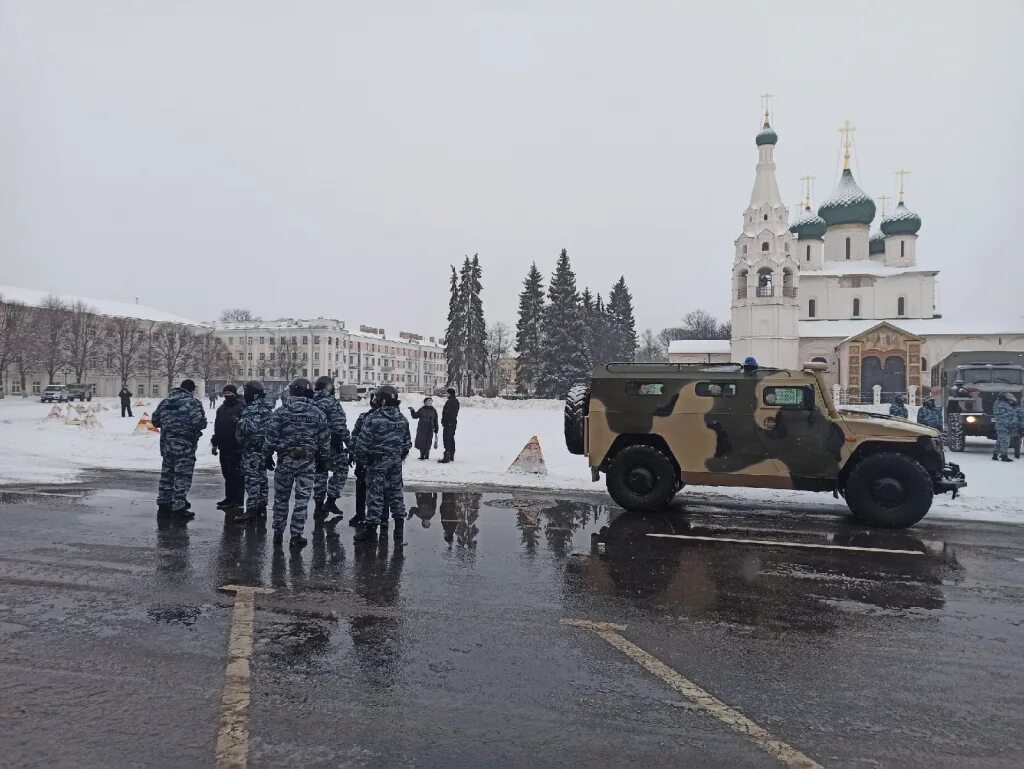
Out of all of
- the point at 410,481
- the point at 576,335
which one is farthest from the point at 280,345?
the point at 410,481

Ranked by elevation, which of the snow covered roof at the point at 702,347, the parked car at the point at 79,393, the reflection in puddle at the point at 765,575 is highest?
the snow covered roof at the point at 702,347

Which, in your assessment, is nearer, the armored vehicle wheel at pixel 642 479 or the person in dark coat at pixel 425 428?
the armored vehicle wheel at pixel 642 479

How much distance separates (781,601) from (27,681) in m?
5.46

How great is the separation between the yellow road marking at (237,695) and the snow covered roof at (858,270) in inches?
2830

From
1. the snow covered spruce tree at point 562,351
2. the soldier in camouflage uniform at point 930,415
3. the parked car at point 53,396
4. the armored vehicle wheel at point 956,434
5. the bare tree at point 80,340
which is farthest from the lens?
the bare tree at point 80,340

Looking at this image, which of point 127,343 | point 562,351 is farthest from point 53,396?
point 562,351

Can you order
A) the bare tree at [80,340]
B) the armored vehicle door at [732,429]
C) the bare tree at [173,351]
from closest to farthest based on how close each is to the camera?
the armored vehicle door at [732,429] < the bare tree at [80,340] < the bare tree at [173,351]

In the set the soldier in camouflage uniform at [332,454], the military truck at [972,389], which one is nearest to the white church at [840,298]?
the military truck at [972,389]

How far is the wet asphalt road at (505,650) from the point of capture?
3.52 meters

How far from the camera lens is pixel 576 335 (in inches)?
2405

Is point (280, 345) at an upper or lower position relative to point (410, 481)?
upper

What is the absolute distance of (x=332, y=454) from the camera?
30.4 feet

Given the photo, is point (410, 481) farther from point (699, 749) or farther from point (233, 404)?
point (699, 749)

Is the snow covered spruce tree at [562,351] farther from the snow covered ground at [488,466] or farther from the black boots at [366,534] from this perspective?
the black boots at [366,534]
